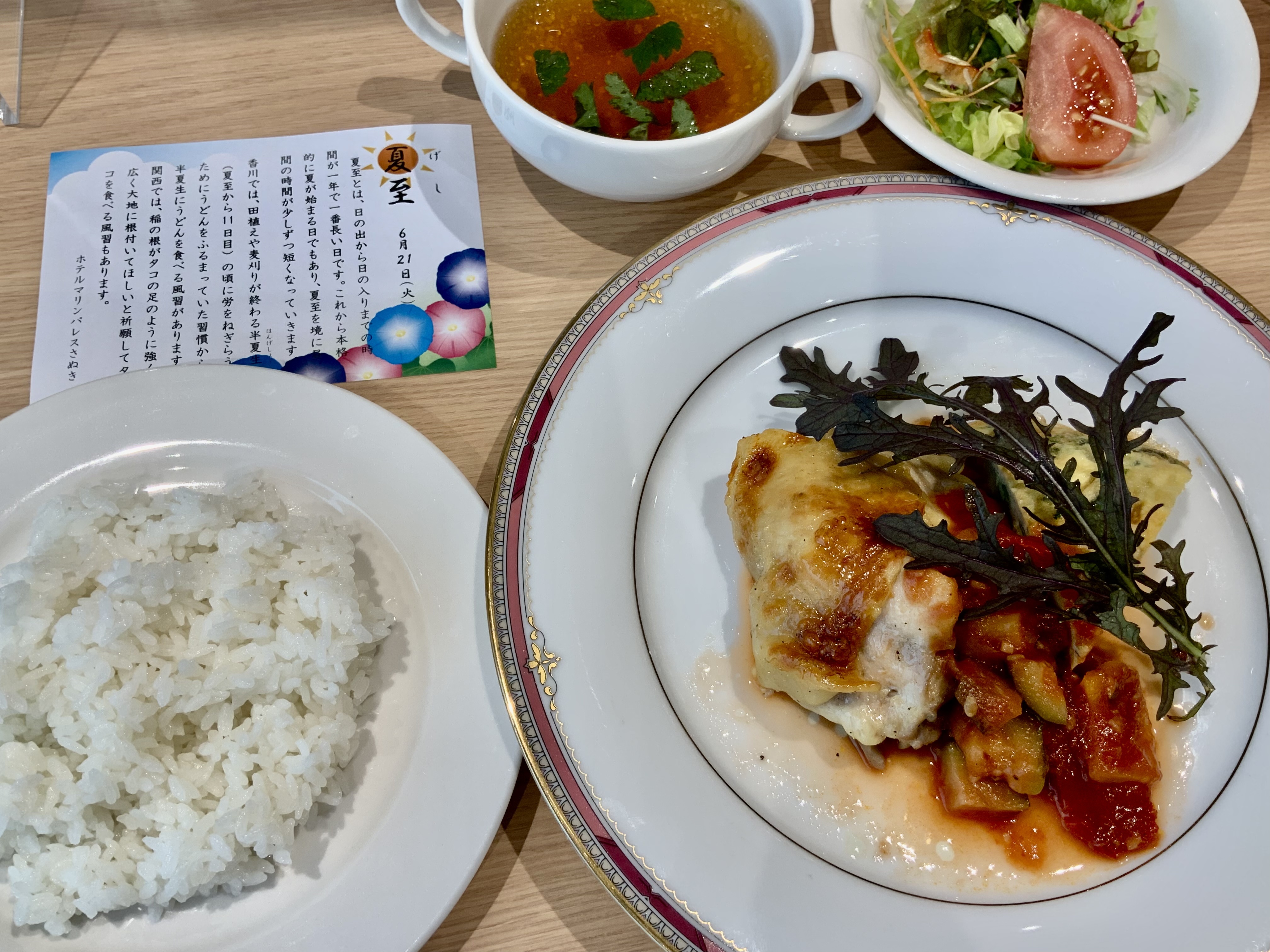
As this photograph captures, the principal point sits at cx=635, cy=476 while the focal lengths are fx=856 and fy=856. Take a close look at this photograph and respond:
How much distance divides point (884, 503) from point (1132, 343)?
0.79 meters

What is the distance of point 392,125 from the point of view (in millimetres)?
2225

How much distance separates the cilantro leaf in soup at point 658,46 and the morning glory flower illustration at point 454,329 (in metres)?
0.66

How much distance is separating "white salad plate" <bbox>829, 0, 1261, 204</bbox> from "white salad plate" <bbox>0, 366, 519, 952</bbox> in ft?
4.30

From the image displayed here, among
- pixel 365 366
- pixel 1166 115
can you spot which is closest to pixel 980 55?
pixel 1166 115

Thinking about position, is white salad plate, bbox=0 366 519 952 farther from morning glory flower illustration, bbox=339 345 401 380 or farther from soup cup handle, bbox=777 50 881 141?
soup cup handle, bbox=777 50 881 141

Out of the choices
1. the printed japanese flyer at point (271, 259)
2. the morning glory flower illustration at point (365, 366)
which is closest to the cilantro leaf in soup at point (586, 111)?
the printed japanese flyer at point (271, 259)

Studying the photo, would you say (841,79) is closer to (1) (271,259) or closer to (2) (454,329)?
(2) (454,329)

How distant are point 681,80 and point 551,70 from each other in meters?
0.28

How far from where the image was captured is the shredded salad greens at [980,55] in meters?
2.10

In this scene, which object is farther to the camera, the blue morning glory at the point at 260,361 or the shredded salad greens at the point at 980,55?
the shredded salad greens at the point at 980,55

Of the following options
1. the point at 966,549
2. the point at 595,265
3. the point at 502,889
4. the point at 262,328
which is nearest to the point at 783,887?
the point at 502,889

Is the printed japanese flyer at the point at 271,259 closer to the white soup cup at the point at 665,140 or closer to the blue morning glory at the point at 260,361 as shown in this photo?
the blue morning glory at the point at 260,361

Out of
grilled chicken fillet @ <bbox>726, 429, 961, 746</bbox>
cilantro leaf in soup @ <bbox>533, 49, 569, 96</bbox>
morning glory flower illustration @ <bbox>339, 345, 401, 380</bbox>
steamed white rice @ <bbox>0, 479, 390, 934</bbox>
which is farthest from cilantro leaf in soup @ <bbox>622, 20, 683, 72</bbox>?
steamed white rice @ <bbox>0, 479, 390, 934</bbox>

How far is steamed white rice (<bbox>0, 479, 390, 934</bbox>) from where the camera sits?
135 centimetres
